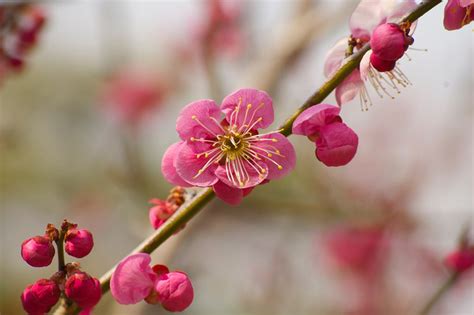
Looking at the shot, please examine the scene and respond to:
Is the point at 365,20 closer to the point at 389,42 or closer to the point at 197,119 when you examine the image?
the point at 389,42

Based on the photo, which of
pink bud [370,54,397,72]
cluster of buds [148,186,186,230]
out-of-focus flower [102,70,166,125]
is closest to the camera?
pink bud [370,54,397,72]

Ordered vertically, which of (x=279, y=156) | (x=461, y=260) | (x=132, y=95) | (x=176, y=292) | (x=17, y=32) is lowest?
(x=461, y=260)

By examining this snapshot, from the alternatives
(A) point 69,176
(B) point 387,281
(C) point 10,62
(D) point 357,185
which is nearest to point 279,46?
(D) point 357,185

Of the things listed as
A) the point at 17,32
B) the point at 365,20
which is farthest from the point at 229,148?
the point at 17,32

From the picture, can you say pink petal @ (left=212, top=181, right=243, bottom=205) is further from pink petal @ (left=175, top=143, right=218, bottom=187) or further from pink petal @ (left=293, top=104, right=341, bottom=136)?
pink petal @ (left=293, top=104, right=341, bottom=136)

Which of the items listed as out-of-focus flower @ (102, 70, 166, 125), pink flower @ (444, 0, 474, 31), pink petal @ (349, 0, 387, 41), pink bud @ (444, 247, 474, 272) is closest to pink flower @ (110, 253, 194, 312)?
pink petal @ (349, 0, 387, 41)

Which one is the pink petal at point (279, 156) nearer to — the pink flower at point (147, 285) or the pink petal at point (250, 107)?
the pink petal at point (250, 107)
